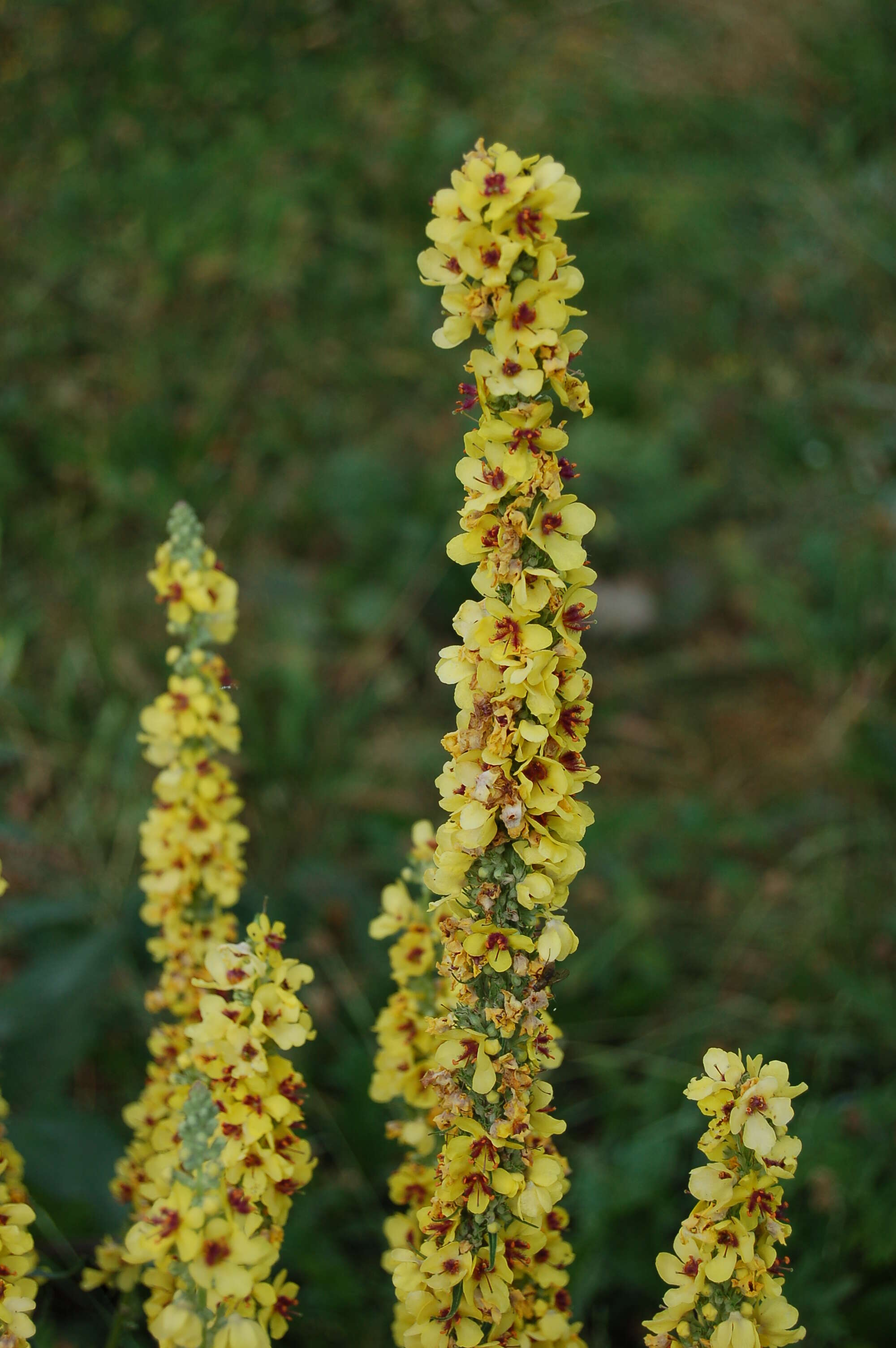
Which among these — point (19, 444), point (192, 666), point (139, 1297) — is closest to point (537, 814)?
point (192, 666)

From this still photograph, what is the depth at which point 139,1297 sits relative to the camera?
181 cm

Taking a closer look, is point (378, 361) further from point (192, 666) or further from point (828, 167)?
point (192, 666)

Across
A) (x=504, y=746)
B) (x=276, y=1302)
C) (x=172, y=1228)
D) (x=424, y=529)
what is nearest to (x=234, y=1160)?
(x=172, y=1228)

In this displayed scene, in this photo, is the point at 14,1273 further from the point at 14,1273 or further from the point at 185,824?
the point at 185,824

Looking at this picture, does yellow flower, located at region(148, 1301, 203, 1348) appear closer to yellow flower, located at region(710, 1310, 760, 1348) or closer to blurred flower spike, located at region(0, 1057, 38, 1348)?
blurred flower spike, located at region(0, 1057, 38, 1348)

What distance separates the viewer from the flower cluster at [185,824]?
5.54 ft

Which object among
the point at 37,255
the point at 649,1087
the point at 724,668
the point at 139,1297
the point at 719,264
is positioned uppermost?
the point at 719,264

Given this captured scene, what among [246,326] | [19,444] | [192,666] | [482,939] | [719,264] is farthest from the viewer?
[719,264]

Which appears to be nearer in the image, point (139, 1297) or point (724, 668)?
point (139, 1297)

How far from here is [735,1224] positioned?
126 cm

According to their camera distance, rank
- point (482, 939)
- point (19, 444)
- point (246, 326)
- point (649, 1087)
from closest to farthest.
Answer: point (482, 939)
point (649, 1087)
point (19, 444)
point (246, 326)

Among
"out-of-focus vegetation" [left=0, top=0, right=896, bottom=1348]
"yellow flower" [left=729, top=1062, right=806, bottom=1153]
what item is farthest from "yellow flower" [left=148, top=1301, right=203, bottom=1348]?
"out-of-focus vegetation" [left=0, top=0, right=896, bottom=1348]

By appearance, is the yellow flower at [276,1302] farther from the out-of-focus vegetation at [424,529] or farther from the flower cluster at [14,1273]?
the out-of-focus vegetation at [424,529]

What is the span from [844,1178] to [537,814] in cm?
167
